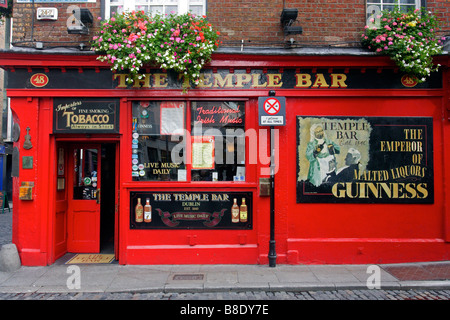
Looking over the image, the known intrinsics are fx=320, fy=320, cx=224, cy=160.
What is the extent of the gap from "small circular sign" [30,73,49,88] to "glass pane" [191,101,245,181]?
3.24 m

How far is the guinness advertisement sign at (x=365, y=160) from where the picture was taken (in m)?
7.05

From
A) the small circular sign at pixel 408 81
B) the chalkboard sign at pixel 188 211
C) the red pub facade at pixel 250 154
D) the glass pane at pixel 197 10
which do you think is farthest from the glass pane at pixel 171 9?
the small circular sign at pixel 408 81

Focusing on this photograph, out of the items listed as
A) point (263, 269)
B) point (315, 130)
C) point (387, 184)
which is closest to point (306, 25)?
point (315, 130)

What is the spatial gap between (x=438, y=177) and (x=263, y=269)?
4.35 m

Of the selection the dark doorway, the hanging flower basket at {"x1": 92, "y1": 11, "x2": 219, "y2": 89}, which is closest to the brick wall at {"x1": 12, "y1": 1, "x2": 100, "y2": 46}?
the hanging flower basket at {"x1": 92, "y1": 11, "x2": 219, "y2": 89}

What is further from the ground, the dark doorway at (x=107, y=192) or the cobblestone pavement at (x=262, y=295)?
the dark doorway at (x=107, y=192)

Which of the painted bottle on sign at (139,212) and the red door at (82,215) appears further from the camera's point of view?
the red door at (82,215)

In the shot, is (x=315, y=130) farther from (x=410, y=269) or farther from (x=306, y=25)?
(x=410, y=269)

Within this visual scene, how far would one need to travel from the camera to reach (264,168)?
6.99 meters

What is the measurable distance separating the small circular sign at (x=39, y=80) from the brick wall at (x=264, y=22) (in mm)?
940

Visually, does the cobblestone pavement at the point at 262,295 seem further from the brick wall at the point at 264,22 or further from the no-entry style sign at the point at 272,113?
the brick wall at the point at 264,22

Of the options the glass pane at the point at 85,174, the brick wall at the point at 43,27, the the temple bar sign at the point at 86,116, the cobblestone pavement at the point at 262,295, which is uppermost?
the brick wall at the point at 43,27

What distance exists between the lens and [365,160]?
7109 mm

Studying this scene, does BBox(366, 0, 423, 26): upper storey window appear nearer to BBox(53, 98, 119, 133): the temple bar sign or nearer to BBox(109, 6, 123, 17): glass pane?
BBox(109, 6, 123, 17): glass pane
